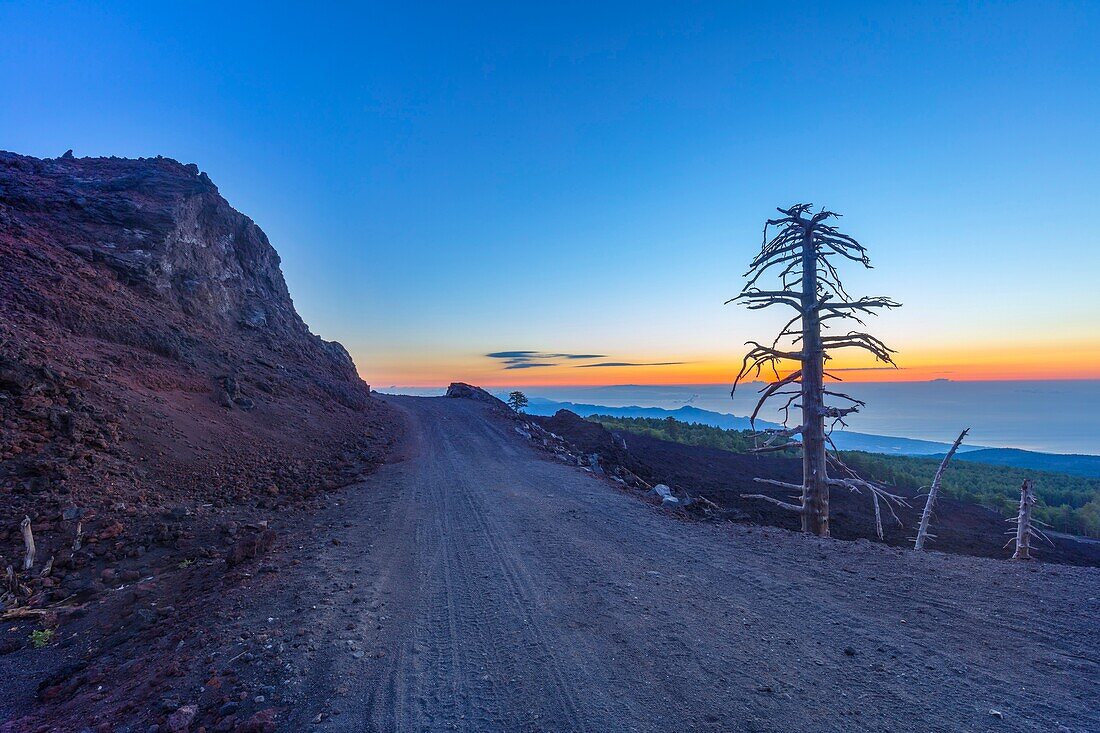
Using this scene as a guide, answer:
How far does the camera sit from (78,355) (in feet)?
33.2

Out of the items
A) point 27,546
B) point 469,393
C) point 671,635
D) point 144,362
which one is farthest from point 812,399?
point 469,393

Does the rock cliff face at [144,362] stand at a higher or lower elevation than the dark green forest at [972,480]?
higher

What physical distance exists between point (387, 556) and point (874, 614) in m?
5.54

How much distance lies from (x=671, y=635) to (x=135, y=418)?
419 inches

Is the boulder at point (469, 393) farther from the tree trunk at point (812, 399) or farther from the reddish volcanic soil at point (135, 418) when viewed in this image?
the tree trunk at point (812, 399)

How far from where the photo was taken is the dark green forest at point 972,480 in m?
20.2

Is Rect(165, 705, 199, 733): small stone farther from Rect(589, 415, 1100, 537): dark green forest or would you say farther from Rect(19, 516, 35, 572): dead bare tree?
Rect(589, 415, 1100, 537): dark green forest

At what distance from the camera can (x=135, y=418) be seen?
30.7 feet

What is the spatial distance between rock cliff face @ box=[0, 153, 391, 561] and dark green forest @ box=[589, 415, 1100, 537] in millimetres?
16284

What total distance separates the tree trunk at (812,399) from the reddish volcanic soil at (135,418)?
8707 millimetres

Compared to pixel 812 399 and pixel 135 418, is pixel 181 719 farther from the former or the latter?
pixel 812 399

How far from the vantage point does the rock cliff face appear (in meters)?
7.54

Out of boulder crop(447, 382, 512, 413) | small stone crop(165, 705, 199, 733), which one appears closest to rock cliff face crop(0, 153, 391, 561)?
small stone crop(165, 705, 199, 733)

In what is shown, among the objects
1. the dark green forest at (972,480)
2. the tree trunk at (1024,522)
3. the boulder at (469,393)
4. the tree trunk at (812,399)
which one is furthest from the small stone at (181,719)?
the boulder at (469,393)
